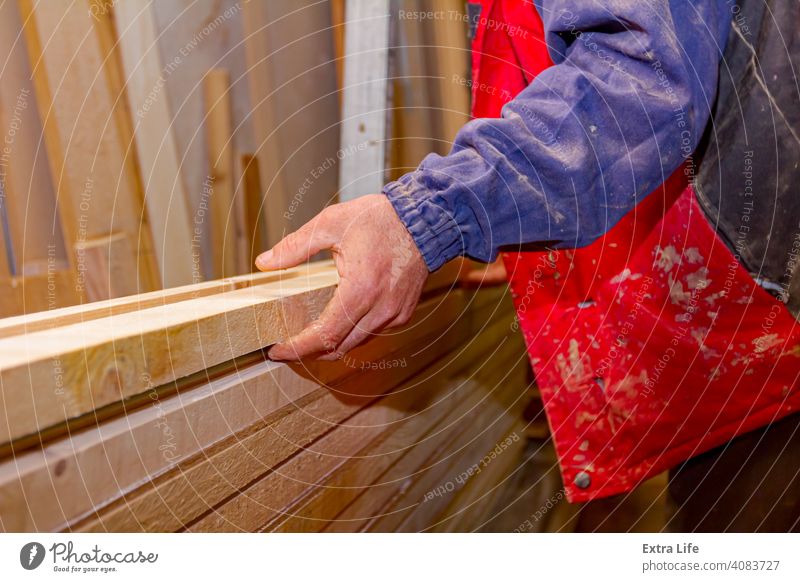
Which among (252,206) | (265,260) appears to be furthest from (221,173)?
(265,260)

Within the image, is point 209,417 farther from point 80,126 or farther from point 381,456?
point 80,126

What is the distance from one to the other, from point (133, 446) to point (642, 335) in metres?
0.50

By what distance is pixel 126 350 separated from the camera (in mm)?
345

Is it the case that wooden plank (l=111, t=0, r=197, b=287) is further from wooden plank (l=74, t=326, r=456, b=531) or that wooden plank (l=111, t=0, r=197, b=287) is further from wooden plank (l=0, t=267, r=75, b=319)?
wooden plank (l=74, t=326, r=456, b=531)

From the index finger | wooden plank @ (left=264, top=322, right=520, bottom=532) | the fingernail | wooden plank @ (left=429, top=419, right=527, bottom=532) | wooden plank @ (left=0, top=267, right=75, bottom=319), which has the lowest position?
wooden plank @ (left=429, top=419, right=527, bottom=532)

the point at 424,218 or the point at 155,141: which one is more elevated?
the point at 155,141

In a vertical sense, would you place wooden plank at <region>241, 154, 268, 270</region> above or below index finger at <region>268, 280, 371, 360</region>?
above

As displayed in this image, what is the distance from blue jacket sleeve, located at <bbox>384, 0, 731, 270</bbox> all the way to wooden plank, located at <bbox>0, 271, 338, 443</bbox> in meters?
0.15

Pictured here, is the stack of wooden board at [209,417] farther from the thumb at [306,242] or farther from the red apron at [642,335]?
the red apron at [642,335]

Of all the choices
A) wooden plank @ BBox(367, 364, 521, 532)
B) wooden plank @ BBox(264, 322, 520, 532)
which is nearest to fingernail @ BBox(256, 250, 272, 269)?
wooden plank @ BBox(264, 322, 520, 532)

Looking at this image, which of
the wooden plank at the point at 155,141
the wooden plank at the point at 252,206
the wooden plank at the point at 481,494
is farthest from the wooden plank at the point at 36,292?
the wooden plank at the point at 481,494

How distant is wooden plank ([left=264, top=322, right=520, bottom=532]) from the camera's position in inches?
22.6

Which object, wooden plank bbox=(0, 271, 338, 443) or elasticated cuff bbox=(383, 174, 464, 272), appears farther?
elasticated cuff bbox=(383, 174, 464, 272)
